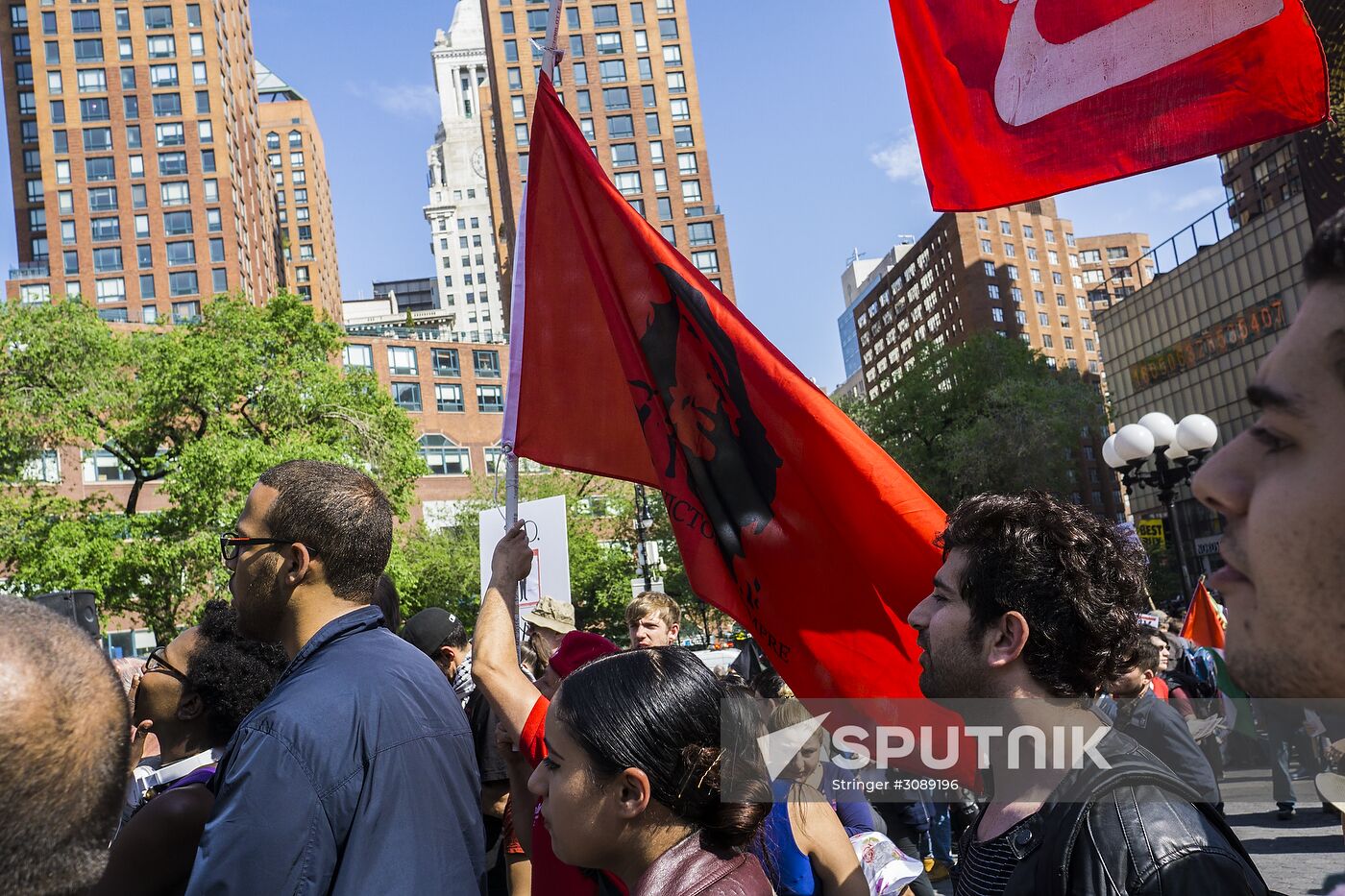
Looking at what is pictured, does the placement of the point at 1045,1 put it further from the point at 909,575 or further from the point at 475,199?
the point at 475,199

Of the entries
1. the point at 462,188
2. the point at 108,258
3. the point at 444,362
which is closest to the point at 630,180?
the point at 444,362

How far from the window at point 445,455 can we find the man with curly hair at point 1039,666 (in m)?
63.6

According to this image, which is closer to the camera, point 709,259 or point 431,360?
point 431,360

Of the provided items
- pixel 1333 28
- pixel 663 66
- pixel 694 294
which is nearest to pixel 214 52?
pixel 663 66

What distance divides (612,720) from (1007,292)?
321ft

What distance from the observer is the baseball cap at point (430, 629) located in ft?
19.4

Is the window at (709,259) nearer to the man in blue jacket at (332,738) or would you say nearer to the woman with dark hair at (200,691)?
the woman with dark hair at (200,691)

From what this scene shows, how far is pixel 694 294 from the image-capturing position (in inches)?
150

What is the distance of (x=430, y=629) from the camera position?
19.6ft

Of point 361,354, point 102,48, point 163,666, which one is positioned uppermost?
point 102,48

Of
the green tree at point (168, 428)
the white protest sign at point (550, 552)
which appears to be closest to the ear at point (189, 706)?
the white protest sign at point (550, 552)

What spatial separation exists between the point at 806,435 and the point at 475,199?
159 metres

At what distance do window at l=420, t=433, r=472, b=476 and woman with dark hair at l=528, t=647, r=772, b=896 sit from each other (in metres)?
63.4

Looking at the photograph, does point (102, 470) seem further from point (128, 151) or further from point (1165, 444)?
point (1165, 444)
